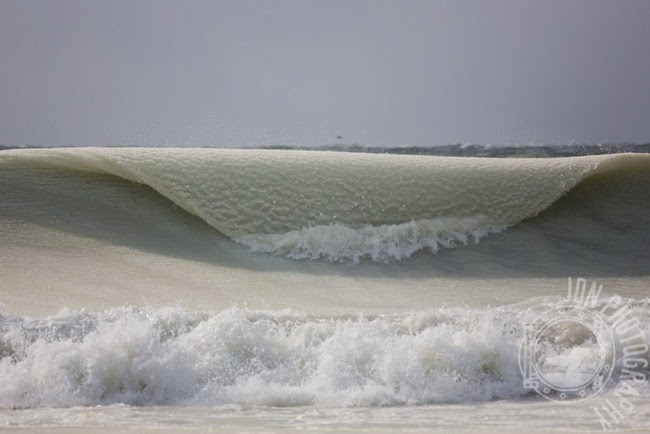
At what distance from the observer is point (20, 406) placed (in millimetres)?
1433

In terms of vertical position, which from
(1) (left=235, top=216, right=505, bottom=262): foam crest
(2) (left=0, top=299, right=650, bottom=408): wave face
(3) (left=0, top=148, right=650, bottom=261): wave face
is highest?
(3) (left=0, top=148, right=650, bottom=261): wave face

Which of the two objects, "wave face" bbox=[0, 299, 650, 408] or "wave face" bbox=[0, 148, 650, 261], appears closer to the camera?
"wave face" bbox=[0, 299, 650, 408]

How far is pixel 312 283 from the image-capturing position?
213 cm

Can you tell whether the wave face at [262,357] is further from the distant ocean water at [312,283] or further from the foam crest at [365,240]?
the foam crest at [365,240]

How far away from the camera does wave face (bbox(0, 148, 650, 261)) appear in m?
2.36

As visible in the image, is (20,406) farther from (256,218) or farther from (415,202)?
(415,202)

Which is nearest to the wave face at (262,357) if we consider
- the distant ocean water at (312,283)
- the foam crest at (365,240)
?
the distant ocean water at (312,283)

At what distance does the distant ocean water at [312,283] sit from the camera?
1476mm

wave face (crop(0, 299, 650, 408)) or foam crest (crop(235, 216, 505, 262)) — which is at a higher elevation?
foam crest (crop(235, 216, 505, 262))

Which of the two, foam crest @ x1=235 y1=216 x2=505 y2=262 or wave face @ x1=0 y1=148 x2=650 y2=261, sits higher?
wave face @ x1=0 y1=148 x2=650 y2=261

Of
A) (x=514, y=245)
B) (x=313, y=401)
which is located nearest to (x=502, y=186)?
(x=514, y=245)

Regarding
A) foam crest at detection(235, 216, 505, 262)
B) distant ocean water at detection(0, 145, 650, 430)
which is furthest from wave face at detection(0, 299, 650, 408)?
foam crest at detection(235, 216, 505, 262)

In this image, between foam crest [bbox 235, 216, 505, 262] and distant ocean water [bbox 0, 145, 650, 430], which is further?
foam crest [bbox 235, 216, 505, 262]

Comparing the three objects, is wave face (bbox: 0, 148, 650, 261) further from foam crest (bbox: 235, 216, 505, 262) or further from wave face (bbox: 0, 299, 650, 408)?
wave face (bbox: 0, 299, 650, 408)
